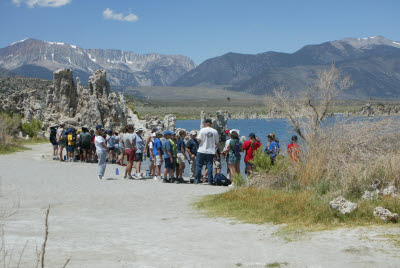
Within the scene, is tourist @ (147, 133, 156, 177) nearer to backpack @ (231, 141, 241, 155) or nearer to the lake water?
backpack @ (231, 141, 241, 155)

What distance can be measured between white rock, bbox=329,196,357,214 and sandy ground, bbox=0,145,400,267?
0.58m

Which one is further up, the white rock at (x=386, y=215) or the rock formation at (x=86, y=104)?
the rock formation at (x=86, y=104)

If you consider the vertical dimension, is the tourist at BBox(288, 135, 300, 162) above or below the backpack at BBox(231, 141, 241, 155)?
above

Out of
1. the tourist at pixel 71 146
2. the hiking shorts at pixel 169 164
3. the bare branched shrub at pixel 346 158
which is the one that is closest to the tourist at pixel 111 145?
the tourist at pixel 71 146

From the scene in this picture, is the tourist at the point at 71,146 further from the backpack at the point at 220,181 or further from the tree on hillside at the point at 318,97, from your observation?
the tree on hillside at the point at 318,97

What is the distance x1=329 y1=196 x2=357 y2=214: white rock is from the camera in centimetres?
730

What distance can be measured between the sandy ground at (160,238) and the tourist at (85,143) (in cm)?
892

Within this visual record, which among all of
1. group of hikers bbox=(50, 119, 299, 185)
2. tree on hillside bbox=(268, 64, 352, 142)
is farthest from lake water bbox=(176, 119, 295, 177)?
tree on hillside bbox=(268, 64, 352, 142)

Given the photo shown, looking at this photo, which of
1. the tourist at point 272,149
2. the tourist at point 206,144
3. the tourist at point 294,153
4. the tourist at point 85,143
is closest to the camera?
the tourist at point 294,153

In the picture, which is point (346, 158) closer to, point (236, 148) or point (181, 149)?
point (236, 148)

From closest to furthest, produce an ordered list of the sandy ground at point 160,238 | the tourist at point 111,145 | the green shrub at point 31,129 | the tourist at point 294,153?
1. the sandy ground at point 160,238
2. the tourist at point 294,153
3. the tourist at point 111,145
4. the green shrub at point 31,129

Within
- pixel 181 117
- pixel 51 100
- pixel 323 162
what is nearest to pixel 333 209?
pixel 323 162

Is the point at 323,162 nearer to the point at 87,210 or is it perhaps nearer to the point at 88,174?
the point at 87,210

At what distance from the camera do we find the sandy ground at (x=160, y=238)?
559cm
